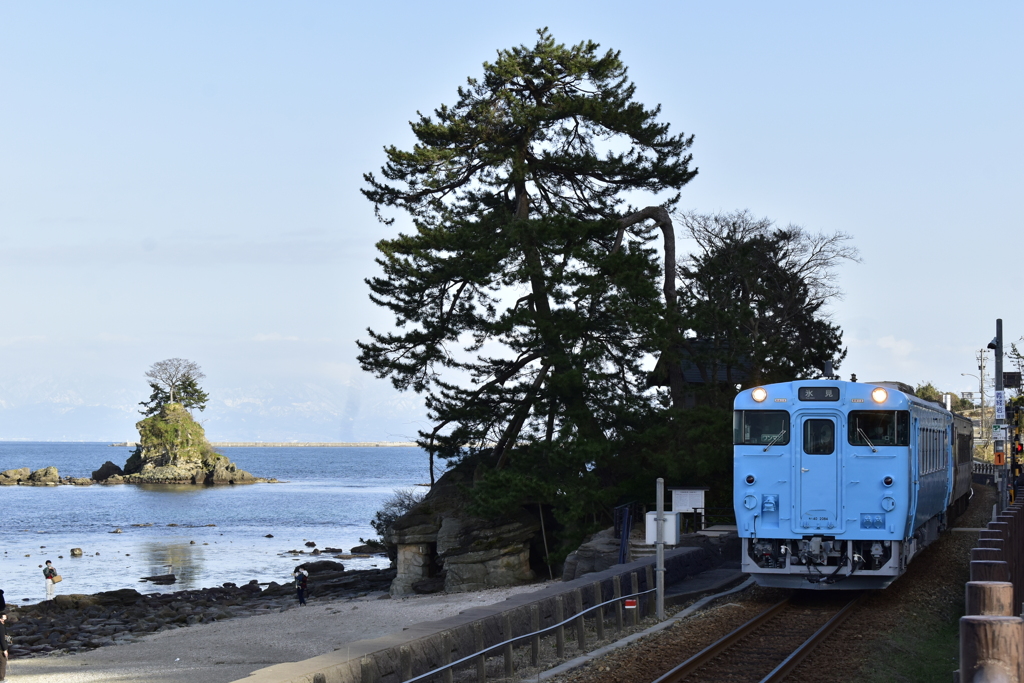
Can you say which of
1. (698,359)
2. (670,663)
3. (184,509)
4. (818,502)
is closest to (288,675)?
(670,663)

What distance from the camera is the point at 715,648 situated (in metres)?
13.7

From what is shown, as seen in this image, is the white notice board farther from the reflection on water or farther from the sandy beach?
the reflection on water

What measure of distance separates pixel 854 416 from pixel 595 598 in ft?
17.8

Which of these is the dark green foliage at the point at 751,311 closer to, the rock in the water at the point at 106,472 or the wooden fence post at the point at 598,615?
the wooden fence post at the point at 598,615

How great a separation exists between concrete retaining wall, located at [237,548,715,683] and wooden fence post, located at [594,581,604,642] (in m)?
0.05

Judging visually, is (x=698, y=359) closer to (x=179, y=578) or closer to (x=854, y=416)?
(x=854, y=416)

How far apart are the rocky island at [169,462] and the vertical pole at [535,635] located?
126320 millimetres

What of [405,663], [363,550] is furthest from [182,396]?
[405,663]

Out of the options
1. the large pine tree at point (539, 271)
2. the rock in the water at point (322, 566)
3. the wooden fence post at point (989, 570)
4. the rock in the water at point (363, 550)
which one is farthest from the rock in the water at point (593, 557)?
the rock in the water at point (363, 550)

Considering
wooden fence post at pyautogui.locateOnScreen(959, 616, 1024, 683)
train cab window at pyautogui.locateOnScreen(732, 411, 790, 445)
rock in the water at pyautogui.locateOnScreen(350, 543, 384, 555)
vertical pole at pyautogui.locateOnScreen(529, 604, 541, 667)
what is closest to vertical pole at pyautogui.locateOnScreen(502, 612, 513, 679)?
vertical pole at pyautogui.locateOnScreen(529, 604, 541, 667)

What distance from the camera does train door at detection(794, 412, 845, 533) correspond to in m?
16.8

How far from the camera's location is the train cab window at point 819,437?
17.0m

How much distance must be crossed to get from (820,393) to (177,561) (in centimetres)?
5100

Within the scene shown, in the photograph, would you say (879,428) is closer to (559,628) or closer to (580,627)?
(580,627)
